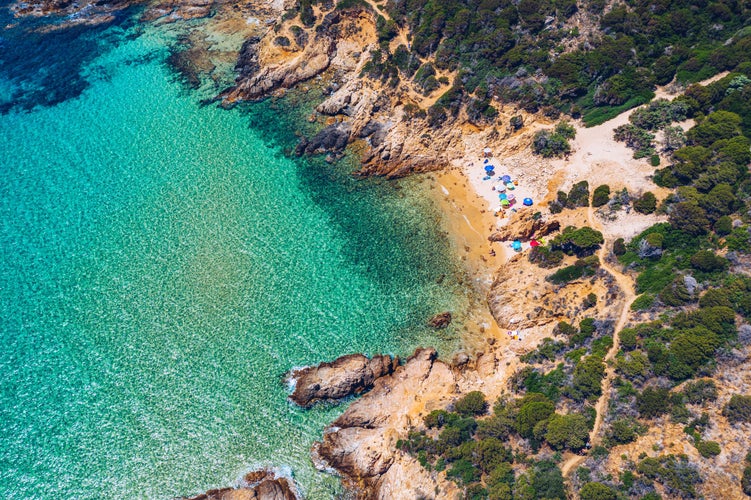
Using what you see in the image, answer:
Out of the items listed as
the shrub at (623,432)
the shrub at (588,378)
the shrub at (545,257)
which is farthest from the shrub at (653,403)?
the shrub at (545,257)

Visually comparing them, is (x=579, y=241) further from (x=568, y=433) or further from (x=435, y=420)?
(x=435, y=420)

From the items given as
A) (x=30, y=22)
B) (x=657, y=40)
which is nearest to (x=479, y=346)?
(x=657, y=40)

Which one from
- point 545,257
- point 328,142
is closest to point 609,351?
point 545,257

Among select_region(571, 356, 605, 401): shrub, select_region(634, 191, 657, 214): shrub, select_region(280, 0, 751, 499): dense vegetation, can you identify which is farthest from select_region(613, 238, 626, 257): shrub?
select_region(571, 356, 605, 401): shrub

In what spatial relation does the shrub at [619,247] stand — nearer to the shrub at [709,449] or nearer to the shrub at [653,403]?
the shrub at [653,403]

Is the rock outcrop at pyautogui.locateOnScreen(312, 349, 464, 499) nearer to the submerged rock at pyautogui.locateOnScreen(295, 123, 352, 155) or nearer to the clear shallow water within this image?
the clear shallow water

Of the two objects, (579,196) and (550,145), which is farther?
(550,145)
